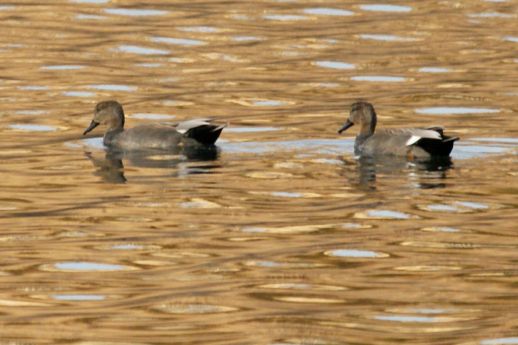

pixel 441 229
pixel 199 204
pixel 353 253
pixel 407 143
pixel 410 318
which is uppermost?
→ pixel 410 318

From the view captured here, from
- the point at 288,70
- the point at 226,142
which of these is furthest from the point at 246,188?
the point at 288,70

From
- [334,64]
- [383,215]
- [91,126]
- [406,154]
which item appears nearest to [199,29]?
[334,64]

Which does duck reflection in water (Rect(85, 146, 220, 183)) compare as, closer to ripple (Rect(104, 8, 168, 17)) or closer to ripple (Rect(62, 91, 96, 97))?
ripple (Rect(62, 91, 96, 97))

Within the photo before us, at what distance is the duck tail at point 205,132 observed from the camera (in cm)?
1831

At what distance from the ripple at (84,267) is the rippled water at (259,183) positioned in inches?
0.8

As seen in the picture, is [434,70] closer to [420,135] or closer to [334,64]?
[334,64]

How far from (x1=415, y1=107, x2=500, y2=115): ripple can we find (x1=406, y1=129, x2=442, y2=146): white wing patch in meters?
3.61

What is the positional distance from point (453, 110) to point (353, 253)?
930 centimetres

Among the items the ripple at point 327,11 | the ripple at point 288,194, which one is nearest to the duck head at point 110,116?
the ripple at point 288,194

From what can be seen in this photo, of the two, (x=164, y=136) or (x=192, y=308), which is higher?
(x=192, y=308)

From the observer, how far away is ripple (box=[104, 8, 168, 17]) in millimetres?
30016

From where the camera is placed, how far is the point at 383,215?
46.3 feet

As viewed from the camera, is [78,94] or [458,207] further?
[78,94]

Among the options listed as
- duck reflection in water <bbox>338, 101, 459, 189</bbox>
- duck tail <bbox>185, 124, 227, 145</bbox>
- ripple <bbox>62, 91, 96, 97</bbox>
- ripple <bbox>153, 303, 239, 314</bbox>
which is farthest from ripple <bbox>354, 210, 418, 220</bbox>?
ripple <bbox>62, 91, 96, 97</bbox>
